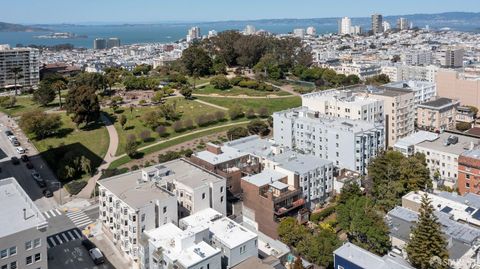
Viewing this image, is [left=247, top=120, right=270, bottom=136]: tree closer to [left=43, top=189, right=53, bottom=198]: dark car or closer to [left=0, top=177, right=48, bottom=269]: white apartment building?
[left=43, top=189, right=53, bottom=198]: dark car

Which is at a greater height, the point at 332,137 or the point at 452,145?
the point at 332,137

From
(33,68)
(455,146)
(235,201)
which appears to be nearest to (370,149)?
(455,146)

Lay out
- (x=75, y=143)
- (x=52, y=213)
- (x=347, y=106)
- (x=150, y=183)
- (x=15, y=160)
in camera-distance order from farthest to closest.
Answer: (x=75, y=143)
(x=347, y=106)
(x=15, y=160)
(x=52, y=213)
(x=150, y=183)

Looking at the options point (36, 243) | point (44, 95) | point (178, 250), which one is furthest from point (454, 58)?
point (36, 243)

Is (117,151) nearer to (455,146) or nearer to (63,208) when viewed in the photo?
(63,208)

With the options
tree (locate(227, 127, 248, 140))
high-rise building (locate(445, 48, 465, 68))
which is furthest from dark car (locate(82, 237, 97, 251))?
high-rise building (locate(445, 48, 465, 68))

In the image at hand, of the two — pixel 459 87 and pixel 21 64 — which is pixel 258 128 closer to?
pixel 459 87

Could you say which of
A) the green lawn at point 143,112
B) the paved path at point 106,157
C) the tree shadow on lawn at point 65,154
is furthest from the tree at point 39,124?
the green lawn at point 143,112
